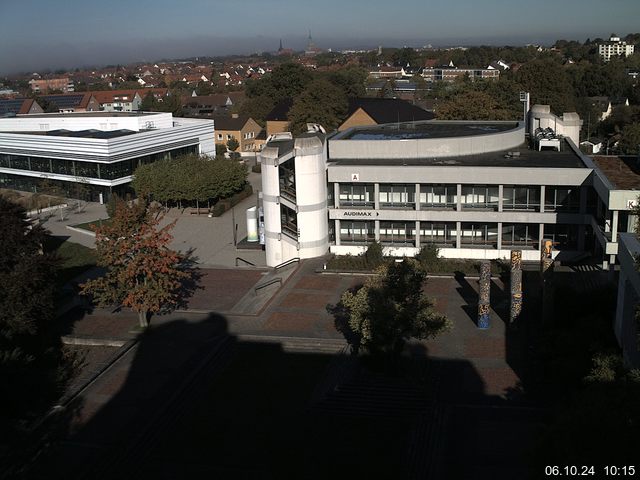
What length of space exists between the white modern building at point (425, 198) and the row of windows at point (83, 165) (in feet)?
65.2

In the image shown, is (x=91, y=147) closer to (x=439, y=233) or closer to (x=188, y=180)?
(x=188, y=180)

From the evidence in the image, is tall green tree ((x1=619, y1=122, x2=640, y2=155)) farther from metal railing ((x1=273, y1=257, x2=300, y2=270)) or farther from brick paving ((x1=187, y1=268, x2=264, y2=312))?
brick paving ((x1=187, y1=268, x2=264, y2=312))

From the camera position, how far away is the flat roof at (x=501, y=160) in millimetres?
34812

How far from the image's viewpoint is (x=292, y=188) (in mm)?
35594

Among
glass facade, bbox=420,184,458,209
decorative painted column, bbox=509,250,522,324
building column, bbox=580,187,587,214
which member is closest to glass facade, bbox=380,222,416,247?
glass facade, bbox=420,184,458,209

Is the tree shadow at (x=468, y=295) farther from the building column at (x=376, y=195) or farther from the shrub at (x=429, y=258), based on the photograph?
the building column at (x=376, y=195)

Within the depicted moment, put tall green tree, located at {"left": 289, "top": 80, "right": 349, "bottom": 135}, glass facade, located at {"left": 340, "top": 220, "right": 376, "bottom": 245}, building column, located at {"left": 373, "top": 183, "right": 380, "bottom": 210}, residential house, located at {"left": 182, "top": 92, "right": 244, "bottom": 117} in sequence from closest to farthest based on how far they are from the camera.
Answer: building column, located at {"left": 373, "top": 183, "right": 380, "bottom": 210}, glass facade, located at {"left": 340, "top": 220, "right": 376, "bottom": 245}, tall green tree, located at {"left": 289, "top": 80, "right": 349, "bottom": 135}, residential house, located at {"left": 182, "top": 92, "right": 244, "bottom": 117}

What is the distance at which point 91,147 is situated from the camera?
52.7 meters

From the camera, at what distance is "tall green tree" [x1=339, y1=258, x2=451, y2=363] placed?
21547mm

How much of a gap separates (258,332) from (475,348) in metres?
7.81

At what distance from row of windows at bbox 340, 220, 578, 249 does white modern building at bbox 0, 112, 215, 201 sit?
941 inches

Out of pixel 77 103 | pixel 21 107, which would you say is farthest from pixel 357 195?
pixel 77 103

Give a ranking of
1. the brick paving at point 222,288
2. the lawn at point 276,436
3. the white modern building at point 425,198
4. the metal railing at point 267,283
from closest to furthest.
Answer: the lawn at point 276,436 < the brick paving at point 222,288 < the metal railing at point 267,283 < the white modern building at point 425,198
